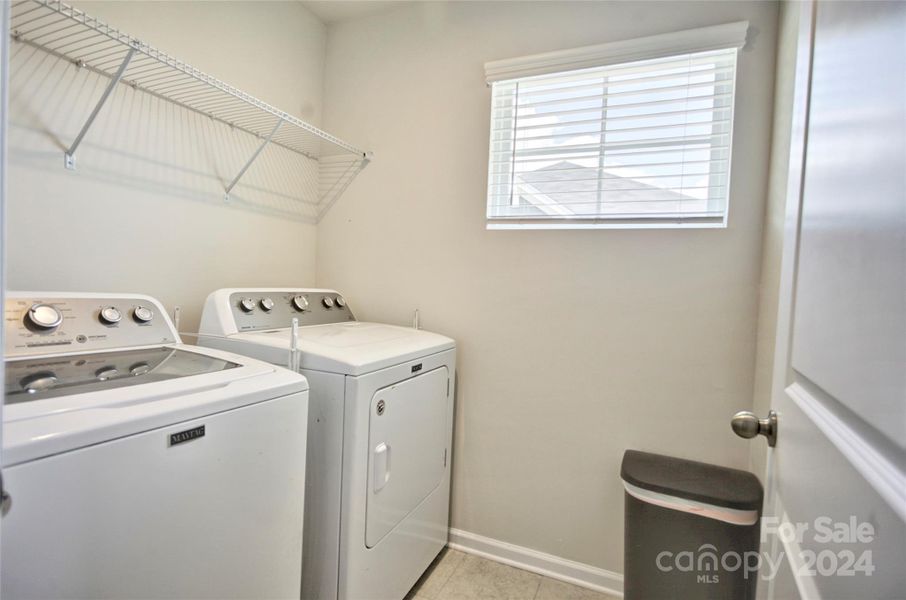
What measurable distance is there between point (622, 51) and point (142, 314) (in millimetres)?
2017

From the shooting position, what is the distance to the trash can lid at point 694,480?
1383 mm

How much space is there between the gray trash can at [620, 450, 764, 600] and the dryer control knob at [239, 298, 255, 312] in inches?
60.8


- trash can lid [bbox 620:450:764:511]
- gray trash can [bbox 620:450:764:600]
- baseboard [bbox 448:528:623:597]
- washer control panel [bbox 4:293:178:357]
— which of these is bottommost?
baseboard [bbox 448:528:623:597]

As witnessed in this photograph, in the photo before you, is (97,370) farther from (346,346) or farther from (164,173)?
(164,173)

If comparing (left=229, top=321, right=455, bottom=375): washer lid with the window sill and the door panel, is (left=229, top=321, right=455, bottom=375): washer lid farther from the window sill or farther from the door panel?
the door panel

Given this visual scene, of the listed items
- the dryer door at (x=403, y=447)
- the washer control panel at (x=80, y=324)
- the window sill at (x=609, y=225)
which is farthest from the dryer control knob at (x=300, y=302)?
the window sill at (x=609, y=225)

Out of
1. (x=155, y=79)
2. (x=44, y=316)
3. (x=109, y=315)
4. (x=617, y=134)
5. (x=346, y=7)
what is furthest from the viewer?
(x=346, y=7)

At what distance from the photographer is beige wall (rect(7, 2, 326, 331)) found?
1.31 meters

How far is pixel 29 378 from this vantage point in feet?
3.07

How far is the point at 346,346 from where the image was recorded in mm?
1504

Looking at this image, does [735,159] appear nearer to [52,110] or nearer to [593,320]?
[593,320]

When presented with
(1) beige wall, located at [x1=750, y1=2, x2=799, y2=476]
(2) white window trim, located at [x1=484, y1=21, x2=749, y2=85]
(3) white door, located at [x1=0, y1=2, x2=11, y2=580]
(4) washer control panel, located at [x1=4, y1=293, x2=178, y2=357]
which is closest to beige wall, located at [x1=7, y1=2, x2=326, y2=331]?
(4) washer control panel, located at [x1=4, y1=293, x2=178, y2=357]

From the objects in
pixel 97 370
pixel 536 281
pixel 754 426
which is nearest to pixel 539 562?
pixel 536 281

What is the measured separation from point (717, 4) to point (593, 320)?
1.29 meters
